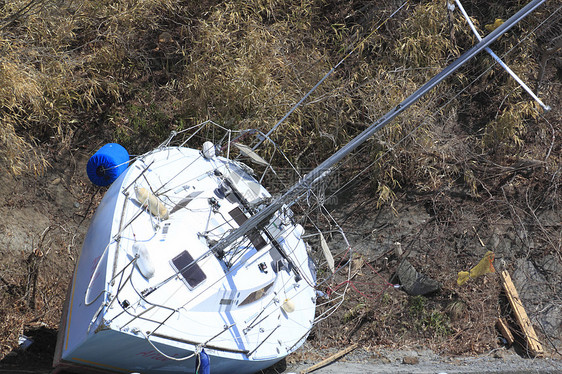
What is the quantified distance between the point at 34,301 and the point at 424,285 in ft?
15.5

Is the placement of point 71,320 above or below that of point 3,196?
below

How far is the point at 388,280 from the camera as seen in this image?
7043 millimetres

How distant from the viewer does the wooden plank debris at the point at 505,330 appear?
21.1 ft

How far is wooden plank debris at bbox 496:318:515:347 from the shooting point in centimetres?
644

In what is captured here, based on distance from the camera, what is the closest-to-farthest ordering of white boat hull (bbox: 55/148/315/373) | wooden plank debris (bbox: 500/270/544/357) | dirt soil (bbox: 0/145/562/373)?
white boat hull (bbox: 55/148/315/373), dirt soil (bbox: 0/145/562/373), wooden plank debris (bbox: 500/270/544/357)

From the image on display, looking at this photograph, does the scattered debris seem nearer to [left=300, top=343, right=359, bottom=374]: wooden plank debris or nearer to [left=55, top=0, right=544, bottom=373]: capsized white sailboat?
[left=300, top=343, right=359, bottom=374]: wooden plank debris

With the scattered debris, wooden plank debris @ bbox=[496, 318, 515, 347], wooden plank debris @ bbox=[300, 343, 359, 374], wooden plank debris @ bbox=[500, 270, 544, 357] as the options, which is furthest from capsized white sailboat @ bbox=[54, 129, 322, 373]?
wooden plank debris @ bbox=[500, 270, 544, 357]

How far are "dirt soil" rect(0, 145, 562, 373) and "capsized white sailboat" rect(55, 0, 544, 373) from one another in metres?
0.85

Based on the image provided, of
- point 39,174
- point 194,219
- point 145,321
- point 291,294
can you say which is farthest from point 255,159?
point 39,174

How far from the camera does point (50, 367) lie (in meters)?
5.66

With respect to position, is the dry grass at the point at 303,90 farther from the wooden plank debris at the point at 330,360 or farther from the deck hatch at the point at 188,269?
the deck hatch at the point at 188,269

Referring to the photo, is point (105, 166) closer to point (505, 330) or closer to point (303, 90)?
point (303, 90)

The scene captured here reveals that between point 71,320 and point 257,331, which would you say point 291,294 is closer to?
point 257,331

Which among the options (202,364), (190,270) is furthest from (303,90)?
(202,364)
